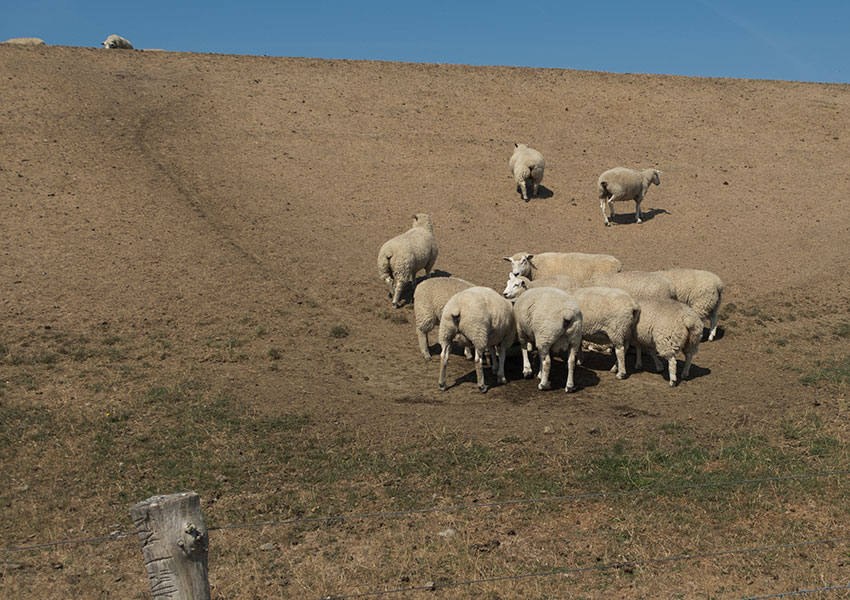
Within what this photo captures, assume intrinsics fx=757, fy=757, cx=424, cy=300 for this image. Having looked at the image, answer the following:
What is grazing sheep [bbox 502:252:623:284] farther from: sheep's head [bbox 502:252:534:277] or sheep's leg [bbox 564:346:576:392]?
sheep's leg [bbox 564:346:576:392]

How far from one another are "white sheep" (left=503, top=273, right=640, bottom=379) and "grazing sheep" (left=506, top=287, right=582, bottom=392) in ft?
1.62

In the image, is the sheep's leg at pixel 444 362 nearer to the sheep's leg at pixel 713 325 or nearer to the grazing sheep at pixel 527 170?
the sheep's leg at pixel 713 325

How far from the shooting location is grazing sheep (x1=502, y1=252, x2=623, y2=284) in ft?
49.4

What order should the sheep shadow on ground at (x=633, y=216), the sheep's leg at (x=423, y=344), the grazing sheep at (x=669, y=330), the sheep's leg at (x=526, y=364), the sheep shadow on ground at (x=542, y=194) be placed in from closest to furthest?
the grazing sheep at (x=669, y=330), the sheep's leg at (x=526, y=364), the sheep's leg at (x=423, y=344), the sheep shadow on ground at (x=633, y=216), the sheep shadow on ground at (x=542, y=194)

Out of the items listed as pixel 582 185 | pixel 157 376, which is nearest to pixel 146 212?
pixel 157 376

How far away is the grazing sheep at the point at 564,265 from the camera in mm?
15047

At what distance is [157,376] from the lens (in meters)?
11.9

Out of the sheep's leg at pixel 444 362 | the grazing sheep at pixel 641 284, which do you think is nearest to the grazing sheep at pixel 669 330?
the grazing sheep at pixel 641 284

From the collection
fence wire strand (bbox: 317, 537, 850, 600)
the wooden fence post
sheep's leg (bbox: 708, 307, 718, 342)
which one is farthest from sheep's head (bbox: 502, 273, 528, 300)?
the wooden fence post

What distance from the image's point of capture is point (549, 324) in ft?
37.4

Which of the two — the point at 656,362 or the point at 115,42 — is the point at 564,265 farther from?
the point at 115,42

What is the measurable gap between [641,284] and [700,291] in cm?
→ 152

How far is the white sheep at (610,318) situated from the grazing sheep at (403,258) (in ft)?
14.3

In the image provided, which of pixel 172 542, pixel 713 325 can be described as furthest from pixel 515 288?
pixel 172 542
